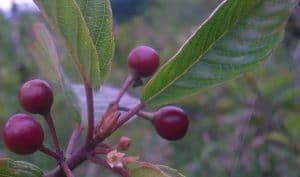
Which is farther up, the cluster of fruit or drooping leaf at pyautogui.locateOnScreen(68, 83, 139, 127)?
the cluster of fruit

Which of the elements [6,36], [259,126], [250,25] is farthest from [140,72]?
[6,36]

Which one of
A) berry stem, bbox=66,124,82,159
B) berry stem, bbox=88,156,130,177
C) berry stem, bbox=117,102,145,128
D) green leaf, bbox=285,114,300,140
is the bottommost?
green leaf, bbox=285,114,300,140

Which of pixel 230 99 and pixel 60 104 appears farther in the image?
pixel 60 104

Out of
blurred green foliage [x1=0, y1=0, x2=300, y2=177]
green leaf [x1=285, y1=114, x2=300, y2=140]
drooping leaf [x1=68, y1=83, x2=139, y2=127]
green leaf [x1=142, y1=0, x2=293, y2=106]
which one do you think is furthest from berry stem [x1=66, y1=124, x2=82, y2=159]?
green leaf [x1=285, y1=114, x2=300, y2=140]

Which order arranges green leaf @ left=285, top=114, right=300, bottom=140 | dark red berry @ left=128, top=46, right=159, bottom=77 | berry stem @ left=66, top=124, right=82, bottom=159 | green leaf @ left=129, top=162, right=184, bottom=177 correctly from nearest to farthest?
green leaf @ left=129, top=162, right=184, bottom=177
berry stem @ left=66, top=124, right=82, bottom=159
dark red berry @ left=128, top=46, right=159, bottom=77
green leaf @ left=285, top=114, right=300, bottom=140

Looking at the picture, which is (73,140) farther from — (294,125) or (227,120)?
(227,120)

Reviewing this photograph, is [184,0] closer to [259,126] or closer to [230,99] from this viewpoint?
[230,99]

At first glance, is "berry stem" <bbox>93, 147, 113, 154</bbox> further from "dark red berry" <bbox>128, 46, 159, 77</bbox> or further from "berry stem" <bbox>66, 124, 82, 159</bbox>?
"dark red berry" <bbox>128, 46, 159, 77</bbox>
